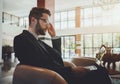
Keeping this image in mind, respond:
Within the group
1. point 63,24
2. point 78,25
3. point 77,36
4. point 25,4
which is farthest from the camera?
point 63,24

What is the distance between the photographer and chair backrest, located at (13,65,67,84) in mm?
1433

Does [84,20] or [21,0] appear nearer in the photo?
[21,0]

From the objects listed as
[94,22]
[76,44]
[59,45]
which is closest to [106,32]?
[94,22]

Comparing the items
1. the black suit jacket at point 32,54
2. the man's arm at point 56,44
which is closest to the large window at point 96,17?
the man's arm at point 56,44

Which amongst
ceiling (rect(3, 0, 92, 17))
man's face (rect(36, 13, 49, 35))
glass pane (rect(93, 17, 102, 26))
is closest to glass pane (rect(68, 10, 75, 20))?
ceiling (rect(3, 0, 92, 17))

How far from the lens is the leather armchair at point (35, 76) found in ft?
4.70

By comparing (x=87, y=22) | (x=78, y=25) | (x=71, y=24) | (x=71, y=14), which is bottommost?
(x=78, y=25)

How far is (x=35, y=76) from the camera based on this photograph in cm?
150

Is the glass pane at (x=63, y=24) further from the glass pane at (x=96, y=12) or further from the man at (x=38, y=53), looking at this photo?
the man at (x=38, y=53)

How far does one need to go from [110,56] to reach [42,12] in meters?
2.48

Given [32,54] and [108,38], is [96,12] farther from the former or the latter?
[32,54]

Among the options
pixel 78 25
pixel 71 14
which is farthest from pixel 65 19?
pixel 78 25

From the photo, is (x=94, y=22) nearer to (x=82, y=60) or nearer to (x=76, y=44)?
(x=76, y=44)

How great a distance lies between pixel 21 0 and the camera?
11.3m
